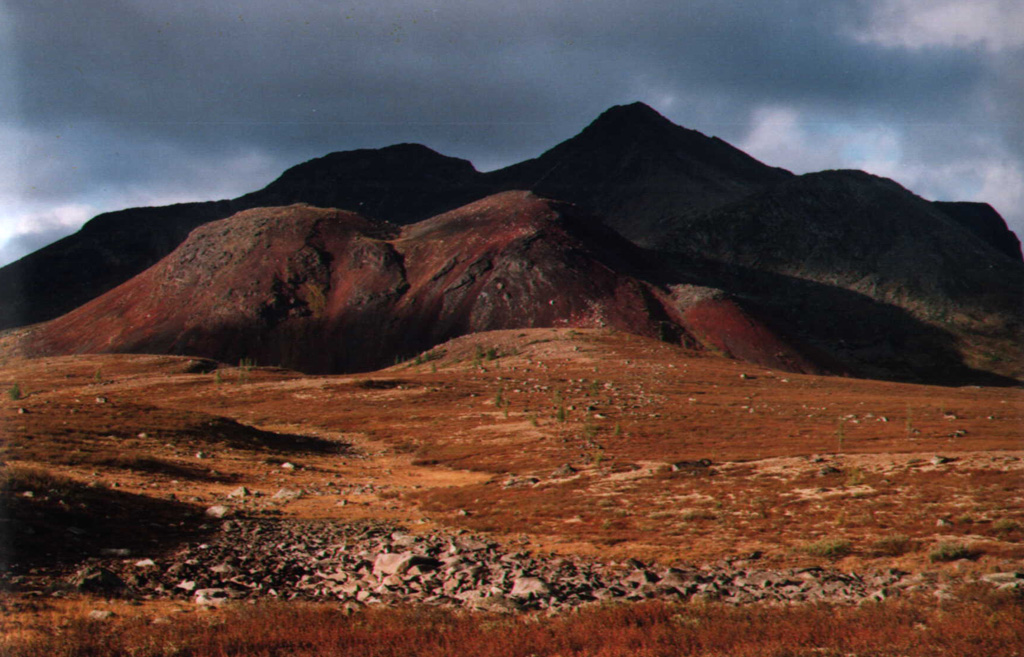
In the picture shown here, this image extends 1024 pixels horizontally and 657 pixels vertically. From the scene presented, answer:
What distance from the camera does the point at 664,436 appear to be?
41.1m

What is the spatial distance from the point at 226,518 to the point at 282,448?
19020 millimetres

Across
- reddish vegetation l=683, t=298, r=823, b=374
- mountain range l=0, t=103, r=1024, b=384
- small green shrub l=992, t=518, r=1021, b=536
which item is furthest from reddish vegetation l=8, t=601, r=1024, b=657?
reddish vegetation l=683, t=298, r=823, b=374

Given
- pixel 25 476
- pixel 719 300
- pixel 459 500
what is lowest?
pixel 459 500

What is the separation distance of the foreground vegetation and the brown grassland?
6cm

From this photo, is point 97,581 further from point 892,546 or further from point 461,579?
point 892,546

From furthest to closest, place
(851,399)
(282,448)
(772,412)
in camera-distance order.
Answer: (851,399)
(772,412)
(282,448)

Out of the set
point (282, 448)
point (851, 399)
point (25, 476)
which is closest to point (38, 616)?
point (25, 476)

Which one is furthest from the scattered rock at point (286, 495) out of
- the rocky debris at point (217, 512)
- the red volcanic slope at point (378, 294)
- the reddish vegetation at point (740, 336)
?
the reddish vegetation at point (740, 336)

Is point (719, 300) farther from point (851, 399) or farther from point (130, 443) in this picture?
point (130, 443)

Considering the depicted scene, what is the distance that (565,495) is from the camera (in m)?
25.5

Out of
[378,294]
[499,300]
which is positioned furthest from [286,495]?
[378,294]

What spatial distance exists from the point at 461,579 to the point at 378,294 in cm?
12763

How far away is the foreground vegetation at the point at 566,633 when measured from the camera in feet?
33.6

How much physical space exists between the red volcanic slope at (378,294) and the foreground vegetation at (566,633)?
4043 inches
